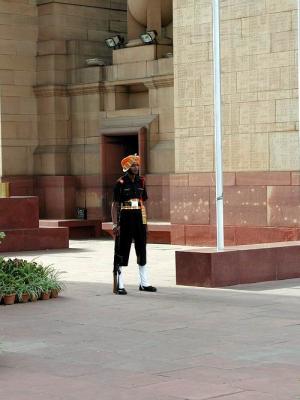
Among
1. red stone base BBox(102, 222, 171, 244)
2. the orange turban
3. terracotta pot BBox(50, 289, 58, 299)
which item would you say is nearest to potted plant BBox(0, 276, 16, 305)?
terracotta pot BBox(50, 289, 58, 299)

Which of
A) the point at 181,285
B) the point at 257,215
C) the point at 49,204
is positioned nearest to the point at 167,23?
the point at 49,204

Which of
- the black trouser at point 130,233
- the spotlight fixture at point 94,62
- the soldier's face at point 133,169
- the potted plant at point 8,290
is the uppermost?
the spotlight fixture at point 94,62

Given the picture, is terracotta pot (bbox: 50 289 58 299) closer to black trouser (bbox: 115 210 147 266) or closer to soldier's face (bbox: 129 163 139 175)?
black trouser (bbox: 115 210 147 266)

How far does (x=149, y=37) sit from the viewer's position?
26516 mm

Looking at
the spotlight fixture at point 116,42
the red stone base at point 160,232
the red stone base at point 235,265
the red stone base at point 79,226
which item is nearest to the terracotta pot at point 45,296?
the red stone base at point 235,265

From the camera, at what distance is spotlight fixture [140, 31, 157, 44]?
87.0ft

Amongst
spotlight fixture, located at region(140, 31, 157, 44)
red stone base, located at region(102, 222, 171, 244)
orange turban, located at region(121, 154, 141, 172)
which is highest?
spotlight fixture, located at region(140, 31, 157, 44)

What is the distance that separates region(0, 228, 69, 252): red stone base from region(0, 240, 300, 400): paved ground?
7243 mm

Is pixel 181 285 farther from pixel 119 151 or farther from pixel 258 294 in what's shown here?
pixel 119 151

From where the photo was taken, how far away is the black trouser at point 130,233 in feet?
48.5

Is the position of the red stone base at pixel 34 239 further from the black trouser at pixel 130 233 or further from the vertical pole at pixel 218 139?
the black trouser at pixel 130 233

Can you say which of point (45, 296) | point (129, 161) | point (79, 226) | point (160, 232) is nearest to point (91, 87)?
point (79, 226)

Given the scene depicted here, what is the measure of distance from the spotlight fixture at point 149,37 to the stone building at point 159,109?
0.17 m

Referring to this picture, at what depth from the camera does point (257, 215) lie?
22.0 meters
